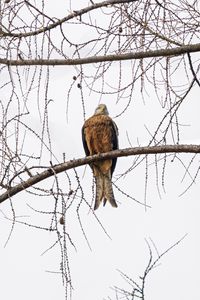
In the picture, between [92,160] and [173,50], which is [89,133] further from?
[173,50]

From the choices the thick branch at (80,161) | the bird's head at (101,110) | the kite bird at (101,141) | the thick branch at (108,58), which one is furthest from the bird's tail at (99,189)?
the thick branch at (108,58)

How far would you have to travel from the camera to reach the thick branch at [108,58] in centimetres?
259

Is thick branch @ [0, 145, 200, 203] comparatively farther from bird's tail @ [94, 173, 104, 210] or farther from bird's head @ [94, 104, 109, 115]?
bird's head @ [94, 104, 109, 115]

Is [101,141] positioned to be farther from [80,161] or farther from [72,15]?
[72,15]

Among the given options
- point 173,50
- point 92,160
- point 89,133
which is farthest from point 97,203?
point 173,50

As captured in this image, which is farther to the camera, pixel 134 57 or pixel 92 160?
pixel 92 160

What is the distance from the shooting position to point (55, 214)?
2.40m

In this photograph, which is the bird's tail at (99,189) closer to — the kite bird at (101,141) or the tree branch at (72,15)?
the kite bird at (101,141)

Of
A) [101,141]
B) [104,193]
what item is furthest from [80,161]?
[101,141]

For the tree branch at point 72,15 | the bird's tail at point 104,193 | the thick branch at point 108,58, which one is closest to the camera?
the thick branch at point 108,58

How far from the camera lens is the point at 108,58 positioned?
8.60 ft

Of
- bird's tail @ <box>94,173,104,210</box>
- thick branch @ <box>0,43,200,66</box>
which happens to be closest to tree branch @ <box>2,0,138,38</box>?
thick branch @ <box>0,43,200,66</box>

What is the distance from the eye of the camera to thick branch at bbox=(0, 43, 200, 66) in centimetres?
259

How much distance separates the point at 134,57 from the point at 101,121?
6.15 ft
